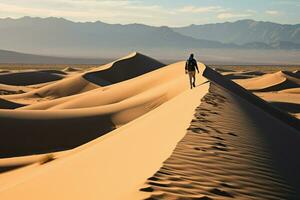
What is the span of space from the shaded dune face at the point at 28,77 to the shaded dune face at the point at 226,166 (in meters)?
53.9

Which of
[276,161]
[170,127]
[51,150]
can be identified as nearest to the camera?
[276,161]

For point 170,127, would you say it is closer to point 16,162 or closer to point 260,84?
point 16,162

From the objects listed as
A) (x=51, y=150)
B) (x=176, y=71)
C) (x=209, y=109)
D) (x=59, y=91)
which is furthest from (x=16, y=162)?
(x=59, y=91)

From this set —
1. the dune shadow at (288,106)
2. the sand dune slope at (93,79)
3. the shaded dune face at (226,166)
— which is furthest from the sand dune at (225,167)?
the sand dune slope at (93,79)

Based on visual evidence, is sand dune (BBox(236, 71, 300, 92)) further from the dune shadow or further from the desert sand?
the desert sand

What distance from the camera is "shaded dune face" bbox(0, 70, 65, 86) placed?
62244mm

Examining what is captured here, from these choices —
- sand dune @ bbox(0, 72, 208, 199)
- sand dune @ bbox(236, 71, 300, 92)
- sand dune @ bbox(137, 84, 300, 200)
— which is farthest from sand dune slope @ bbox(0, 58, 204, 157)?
sand dune @ bbox(236, 71, 300, 92)

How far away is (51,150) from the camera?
16.5 m

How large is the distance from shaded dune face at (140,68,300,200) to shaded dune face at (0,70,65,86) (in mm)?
53933

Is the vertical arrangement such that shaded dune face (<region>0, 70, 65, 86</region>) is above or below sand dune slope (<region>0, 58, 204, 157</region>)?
below

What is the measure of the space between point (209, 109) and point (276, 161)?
13.8 ft

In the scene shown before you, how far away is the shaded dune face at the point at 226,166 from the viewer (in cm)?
543

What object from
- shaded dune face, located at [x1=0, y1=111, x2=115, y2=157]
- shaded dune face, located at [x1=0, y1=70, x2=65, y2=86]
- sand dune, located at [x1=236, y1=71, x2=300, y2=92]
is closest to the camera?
shaded dune face, located at [x1=0, y1=111, x2=115, y2=157]

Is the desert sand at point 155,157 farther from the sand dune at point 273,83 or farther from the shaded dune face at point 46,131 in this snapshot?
the sand dune at point 273,83
